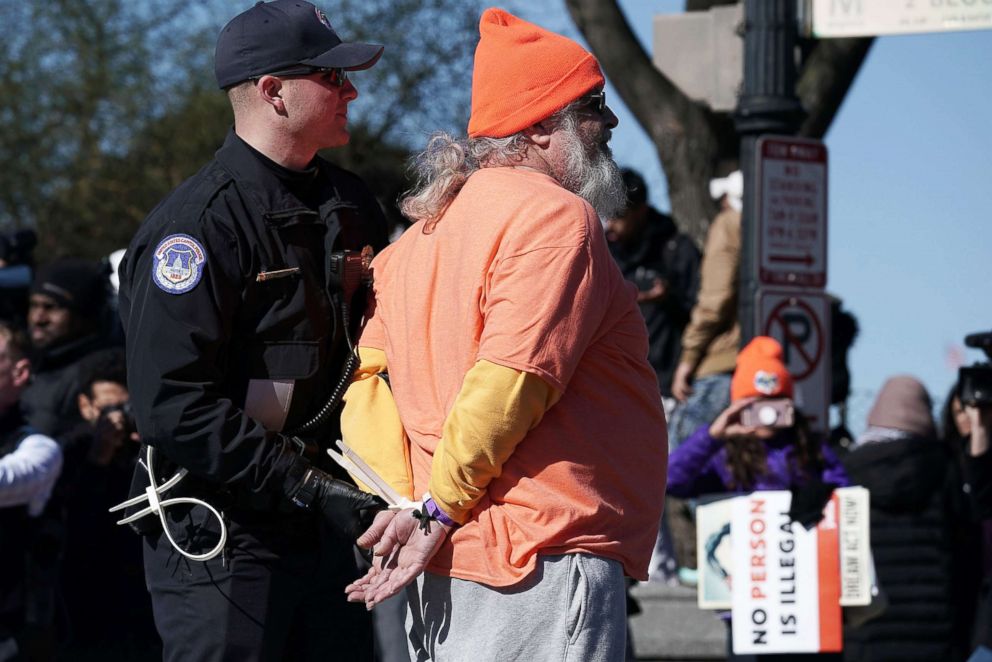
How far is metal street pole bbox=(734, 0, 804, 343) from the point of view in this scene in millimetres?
6871

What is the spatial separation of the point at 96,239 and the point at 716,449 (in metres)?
12.3

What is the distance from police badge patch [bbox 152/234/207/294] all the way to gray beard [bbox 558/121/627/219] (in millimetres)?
786

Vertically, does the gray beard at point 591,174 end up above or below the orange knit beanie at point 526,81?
below

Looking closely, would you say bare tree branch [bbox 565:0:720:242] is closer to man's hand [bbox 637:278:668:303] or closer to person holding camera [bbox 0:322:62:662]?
man's hand [bbox 637:278:668:303]

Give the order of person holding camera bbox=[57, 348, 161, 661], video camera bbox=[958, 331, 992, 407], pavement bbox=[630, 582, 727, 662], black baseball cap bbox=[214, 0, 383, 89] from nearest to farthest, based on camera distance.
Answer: black baseball cap bbox=[214, 0, 383, 89], video camera bbox=[958, 331, 992, 407], person holding camera bbox=[57, 348, 161, 661], pavement bbox=[630, 582, 727, 662]

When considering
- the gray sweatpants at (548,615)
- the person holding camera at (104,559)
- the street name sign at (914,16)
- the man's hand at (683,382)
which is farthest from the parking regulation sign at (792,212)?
the gray sweatpants at (548,615)

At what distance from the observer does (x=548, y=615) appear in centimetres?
320

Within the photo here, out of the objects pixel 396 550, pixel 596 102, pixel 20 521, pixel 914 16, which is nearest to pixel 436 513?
pixel 396 550

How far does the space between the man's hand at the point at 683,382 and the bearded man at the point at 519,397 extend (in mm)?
4999

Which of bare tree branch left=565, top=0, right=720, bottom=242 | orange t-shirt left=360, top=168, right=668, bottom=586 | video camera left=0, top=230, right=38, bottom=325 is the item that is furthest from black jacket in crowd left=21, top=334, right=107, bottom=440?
bare tree branch left=565, top=0, right=720, bottom=242

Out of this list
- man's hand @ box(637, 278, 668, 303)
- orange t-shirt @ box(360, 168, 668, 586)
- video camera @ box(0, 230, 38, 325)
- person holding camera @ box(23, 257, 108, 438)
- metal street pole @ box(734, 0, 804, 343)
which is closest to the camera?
orange t-shirt @ box(360, 168, 668, 586)

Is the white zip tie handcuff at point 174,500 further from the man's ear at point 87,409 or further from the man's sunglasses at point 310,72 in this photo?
the man's ear at point 87,409

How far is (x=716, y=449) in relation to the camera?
674 cm

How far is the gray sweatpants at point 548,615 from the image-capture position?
3.19 metres
